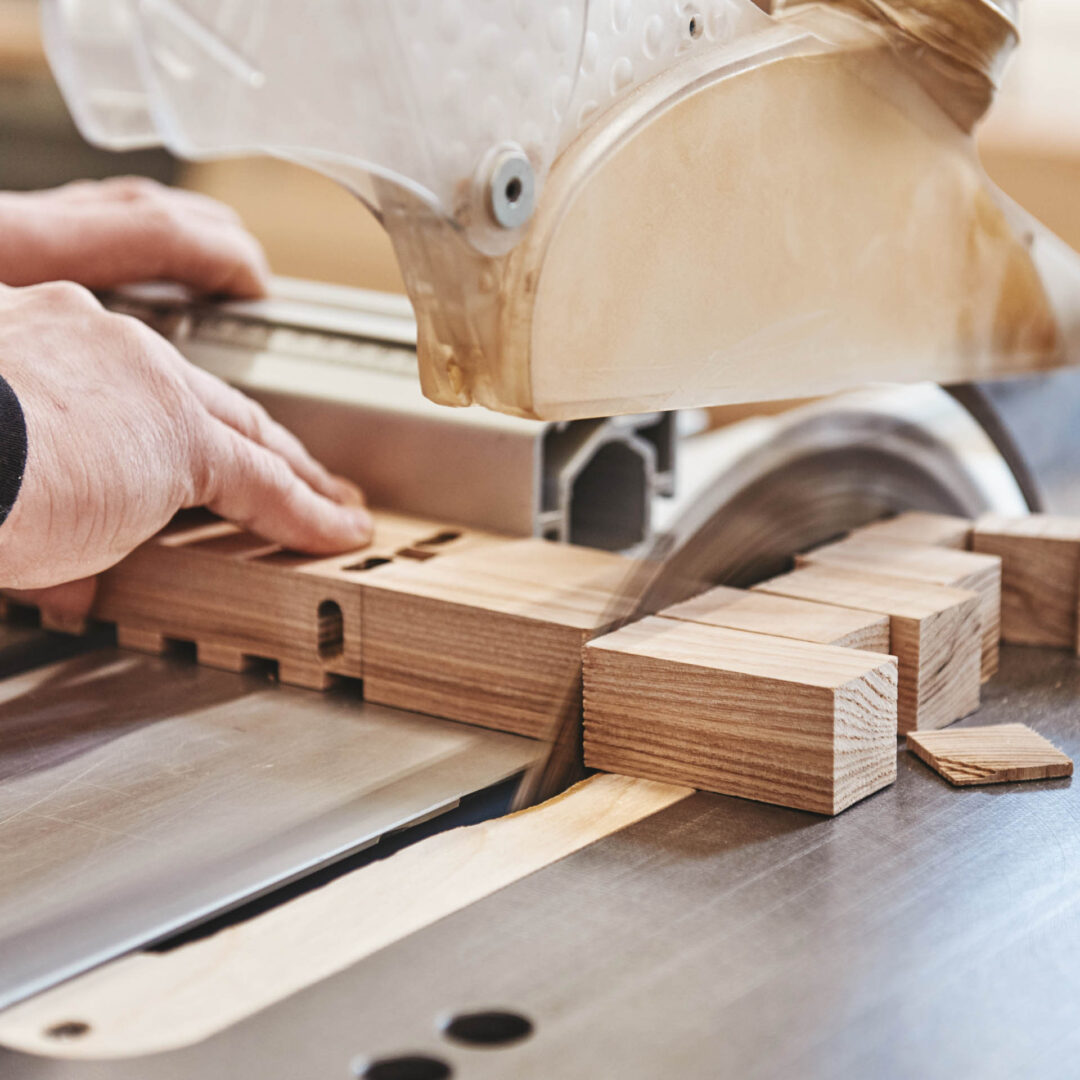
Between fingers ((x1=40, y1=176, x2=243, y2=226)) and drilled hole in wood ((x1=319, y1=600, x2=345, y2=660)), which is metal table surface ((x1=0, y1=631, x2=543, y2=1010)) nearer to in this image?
drilled hole in wood ((x1=319, y1=600, x2=345, y2=660))

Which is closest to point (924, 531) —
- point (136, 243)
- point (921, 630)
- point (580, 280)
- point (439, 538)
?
point (921, 630)

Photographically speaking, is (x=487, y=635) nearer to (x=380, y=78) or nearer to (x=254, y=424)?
(x=254, y=424)

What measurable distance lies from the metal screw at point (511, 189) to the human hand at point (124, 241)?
77cm

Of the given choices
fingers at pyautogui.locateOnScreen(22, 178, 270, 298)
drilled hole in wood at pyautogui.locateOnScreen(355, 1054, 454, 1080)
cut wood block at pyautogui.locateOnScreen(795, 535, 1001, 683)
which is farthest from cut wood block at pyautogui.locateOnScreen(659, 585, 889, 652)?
fingers at pyautogui.locateOnScreen(22, 178, 270, 298)

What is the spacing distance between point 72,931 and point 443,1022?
235 millimetres

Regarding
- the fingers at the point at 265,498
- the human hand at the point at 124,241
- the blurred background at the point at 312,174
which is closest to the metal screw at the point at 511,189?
the fingers at the point at 265,498

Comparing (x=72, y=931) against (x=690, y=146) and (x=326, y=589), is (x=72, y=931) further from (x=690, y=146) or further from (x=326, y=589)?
(x=690, y=146)

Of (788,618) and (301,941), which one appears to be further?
(788,618)

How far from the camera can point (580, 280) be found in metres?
0.91

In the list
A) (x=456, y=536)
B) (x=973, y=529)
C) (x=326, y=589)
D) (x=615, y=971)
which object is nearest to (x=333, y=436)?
(x=456, y=536)

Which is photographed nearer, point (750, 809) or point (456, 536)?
point (750, 809)

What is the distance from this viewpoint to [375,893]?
32.9 inches

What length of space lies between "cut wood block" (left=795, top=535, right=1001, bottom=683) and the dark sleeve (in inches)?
25.2

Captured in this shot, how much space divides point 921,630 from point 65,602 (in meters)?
0.76
